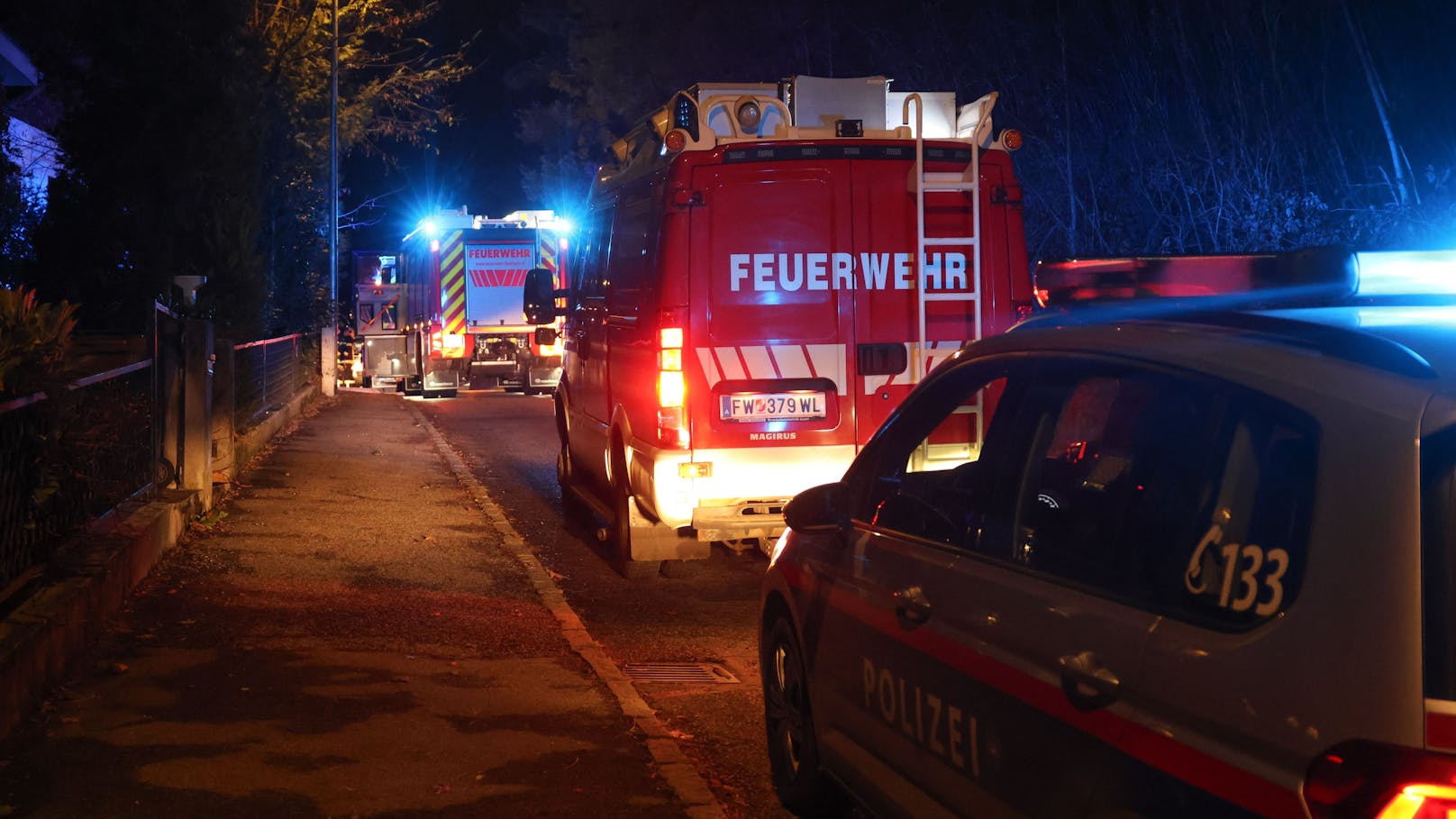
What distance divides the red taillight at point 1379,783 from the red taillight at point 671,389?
6354mm

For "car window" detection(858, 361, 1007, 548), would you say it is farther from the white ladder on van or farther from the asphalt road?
the white ladder on van

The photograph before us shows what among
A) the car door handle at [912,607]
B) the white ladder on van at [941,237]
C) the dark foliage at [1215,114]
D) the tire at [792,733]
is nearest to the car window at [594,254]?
the white ladder on van at [941,237]

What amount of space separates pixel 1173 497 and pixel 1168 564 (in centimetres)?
16

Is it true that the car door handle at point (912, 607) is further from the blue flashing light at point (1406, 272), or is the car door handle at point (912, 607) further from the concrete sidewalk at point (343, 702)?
the concrete sidewalk at point (343, 702)

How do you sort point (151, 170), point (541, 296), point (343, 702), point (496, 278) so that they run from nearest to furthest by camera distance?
1. point (343, 702)
2. point (541, 296)
3. point (151, 170)
4. point (496, 278)

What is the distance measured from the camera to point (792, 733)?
5.35m

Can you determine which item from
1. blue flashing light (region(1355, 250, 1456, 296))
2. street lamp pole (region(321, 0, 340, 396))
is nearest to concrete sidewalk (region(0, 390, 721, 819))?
blue flashing light (region(1355, 250, 1456, 296))

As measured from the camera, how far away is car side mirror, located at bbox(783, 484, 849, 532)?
4.83 m

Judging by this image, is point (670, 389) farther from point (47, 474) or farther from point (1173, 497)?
point (1173, 497)

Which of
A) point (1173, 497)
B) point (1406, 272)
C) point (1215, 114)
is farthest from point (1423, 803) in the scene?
point (1215, 114)

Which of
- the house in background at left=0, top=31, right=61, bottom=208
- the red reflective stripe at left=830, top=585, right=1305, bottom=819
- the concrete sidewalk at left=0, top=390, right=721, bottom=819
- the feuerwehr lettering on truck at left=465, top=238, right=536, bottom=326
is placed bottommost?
the concrete sidewalk at left=0, top=390, right=721, bottom=819

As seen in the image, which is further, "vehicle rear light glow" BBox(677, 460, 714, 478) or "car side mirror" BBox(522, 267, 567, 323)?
"car side mirror" BBox(522, 267, 567, 323)

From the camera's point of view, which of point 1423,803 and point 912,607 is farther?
point 912,607

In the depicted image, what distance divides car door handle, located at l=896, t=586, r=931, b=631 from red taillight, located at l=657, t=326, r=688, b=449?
15.0 feet
